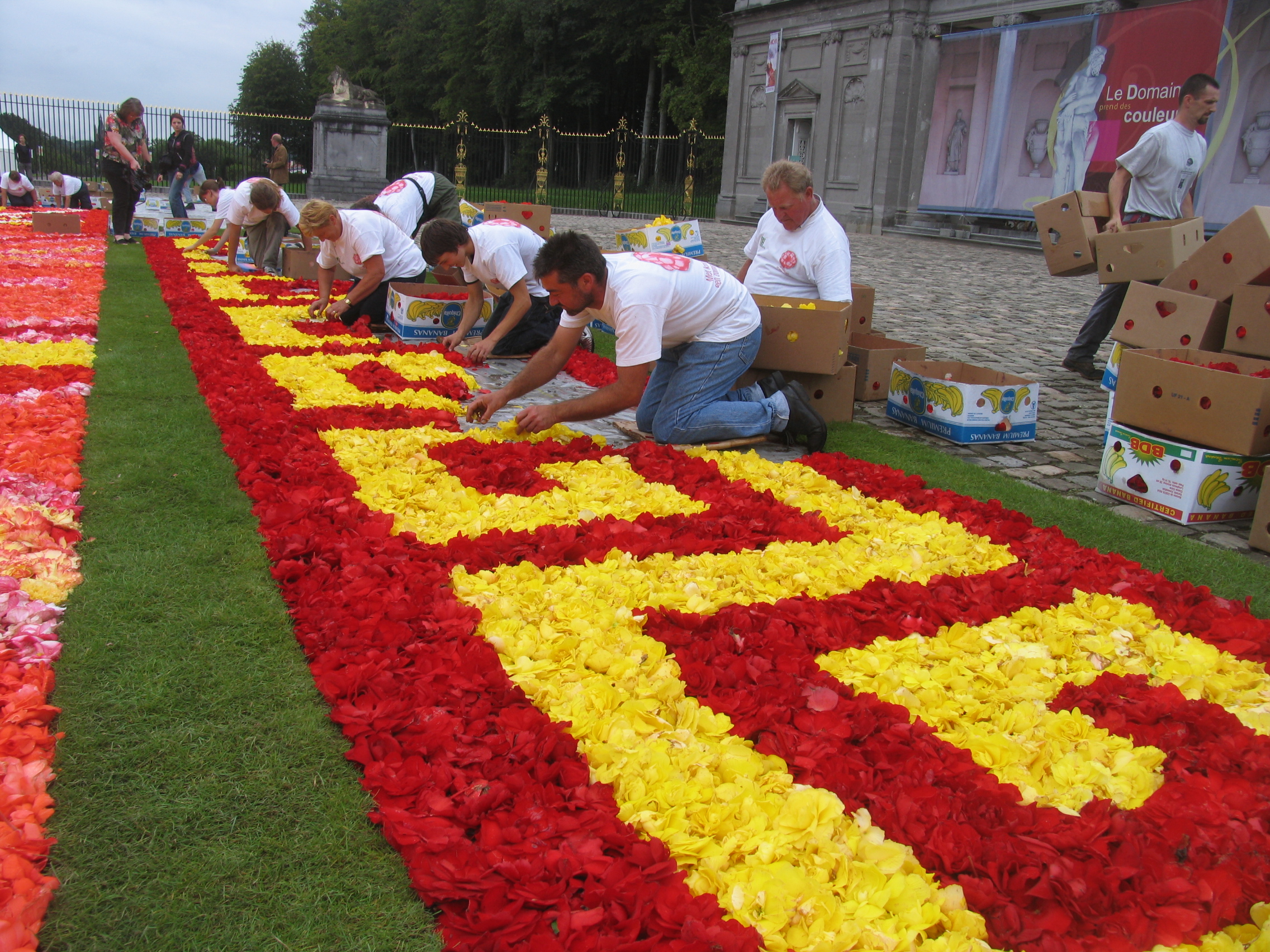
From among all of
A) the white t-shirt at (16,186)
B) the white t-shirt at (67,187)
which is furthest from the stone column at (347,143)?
the white t-shirt at (16,186)

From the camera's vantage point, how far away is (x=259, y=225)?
1103 centimetres

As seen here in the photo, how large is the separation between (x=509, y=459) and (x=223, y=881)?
2660 mm

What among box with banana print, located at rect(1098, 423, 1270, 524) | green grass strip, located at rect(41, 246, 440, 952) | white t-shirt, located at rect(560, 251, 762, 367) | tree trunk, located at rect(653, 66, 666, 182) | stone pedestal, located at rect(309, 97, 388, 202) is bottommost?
green grass strip, located at rect(41, 246, 440, 952)

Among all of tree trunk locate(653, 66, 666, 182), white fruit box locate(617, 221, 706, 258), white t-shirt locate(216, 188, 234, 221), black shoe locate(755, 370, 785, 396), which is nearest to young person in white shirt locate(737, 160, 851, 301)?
black shoe locate(755, 370, 785, 396)

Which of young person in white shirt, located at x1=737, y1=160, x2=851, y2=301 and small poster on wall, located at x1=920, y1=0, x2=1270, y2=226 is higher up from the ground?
small poster on wall, located at x1=920, y1=0, x2=1270, y2=226

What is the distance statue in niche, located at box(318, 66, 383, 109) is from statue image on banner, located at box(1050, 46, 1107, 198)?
50.4 feet

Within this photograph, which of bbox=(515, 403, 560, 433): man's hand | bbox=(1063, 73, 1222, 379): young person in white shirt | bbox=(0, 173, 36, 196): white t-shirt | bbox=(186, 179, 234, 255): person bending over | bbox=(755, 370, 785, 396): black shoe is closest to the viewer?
bbox=(515, 403, 560, 433): man's hand

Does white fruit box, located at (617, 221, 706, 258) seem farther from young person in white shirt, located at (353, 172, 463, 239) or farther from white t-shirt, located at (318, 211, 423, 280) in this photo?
white t-shirt, located at (318, 211, 423, 280)

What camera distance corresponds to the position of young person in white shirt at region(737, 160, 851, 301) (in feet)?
18.2

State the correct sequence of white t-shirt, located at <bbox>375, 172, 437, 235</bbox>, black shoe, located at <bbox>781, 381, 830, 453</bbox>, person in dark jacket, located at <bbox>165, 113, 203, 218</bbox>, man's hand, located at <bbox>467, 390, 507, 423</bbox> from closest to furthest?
man's hand, located at <bbox>467, 390, 507, 423</bbox> < black shoe, located at <bbox>781, 381, 830, 453</bbox> < white t-shirt, located at <bbox>375, 172, 437, 235</bbox> < person in dark jacket, located at <bbox>165, 113, 203, 218</bbox>

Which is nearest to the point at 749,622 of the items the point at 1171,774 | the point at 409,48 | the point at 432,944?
the point at 1171,774

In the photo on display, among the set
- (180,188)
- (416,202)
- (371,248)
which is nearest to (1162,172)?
(371,248)

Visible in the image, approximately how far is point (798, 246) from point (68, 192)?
884 inches

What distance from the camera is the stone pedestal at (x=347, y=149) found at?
21.7 m
